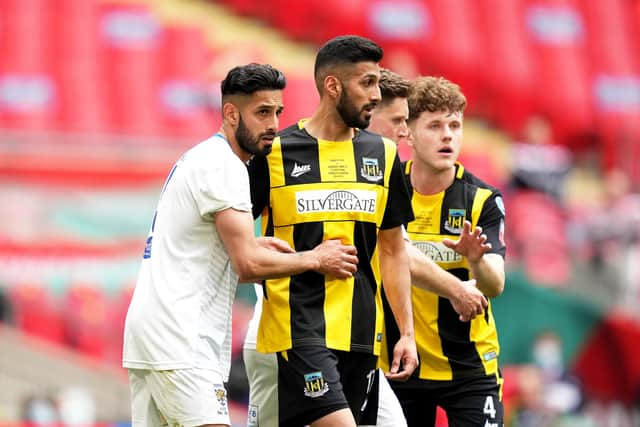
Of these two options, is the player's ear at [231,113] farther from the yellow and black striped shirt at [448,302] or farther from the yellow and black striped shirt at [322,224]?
the yellow and black striped shirt at [448,302]

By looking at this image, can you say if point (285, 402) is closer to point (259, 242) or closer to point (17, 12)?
point (259, 242)

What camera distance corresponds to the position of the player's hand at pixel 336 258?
550 cm

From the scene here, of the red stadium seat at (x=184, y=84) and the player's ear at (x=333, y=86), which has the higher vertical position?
the red stadium seat at (x=184, y=84)

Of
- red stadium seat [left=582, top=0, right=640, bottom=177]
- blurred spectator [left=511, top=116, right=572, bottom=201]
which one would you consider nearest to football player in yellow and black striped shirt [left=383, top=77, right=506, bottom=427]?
blurred spectator [left=511, top=116, right=572, bottom=201]

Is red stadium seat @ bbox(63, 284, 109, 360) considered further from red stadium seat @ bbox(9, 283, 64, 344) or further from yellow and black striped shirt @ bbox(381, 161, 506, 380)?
yellow and black striped shirt @ bbox(381, 161, 506, 380)

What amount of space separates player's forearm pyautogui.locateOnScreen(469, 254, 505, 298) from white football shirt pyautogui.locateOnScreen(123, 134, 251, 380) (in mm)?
1398

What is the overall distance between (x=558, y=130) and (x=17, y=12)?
7.91 metres

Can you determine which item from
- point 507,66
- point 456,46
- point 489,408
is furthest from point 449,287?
point 507,66

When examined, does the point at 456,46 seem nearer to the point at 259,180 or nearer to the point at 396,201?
the point at 396,201

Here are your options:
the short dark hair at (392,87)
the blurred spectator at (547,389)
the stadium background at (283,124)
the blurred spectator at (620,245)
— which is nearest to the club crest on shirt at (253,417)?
the short dark hair at (392,87)

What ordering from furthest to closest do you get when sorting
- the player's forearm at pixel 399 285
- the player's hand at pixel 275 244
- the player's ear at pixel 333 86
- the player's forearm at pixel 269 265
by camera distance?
1. the player's forearm at pixel 399 285
2. the player's ear at pixel 333 86
3. the player's hand at pixel 275 244
4. the player's forearm at pixel 269 265

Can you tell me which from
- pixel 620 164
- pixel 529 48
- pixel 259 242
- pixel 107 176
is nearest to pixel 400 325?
pixel 259 242

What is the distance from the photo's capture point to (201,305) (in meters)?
5.44

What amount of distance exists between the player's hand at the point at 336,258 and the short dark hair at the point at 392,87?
1316 millimetres
